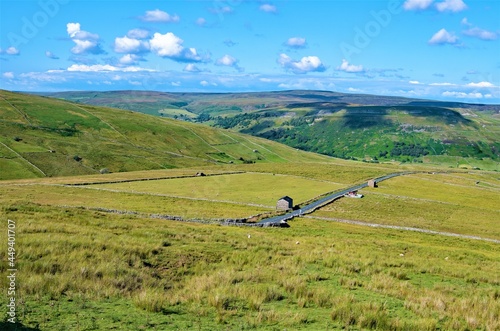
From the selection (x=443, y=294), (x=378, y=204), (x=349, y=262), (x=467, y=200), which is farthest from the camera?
(x=467, y=200)

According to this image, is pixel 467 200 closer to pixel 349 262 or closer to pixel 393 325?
pixel 349 262

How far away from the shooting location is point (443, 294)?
19.2 m

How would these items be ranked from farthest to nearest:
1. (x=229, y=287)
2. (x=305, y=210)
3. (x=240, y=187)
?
(x=240, y=187) < (x=305, y=210) < (x=229, y=287)

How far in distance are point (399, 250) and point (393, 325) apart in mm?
25574

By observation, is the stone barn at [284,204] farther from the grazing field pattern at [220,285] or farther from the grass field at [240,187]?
the grazing field pattern at [220,285]

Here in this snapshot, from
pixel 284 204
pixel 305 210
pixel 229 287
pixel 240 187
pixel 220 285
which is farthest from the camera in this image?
pixel 240 187

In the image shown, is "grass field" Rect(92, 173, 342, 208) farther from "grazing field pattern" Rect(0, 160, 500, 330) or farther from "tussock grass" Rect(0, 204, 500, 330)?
"tussock grass" Rect(0, 204, 500, 330)

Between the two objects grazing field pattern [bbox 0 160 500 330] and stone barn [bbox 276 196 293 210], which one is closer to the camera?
grazing field pattern [bbox 0 160 500 330]

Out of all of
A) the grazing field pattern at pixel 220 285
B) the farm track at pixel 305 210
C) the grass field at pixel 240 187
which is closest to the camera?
the grazing field pattern at pixel 220 285

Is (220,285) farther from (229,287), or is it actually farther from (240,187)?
(240,187)

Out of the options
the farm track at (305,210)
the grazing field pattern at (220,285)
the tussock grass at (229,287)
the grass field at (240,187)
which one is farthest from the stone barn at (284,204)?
the tussock grass at (229,287)

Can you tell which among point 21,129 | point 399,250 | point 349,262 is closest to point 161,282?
point 349,262

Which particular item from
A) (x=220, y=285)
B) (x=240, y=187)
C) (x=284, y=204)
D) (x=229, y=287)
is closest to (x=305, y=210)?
(x=284, y=204)

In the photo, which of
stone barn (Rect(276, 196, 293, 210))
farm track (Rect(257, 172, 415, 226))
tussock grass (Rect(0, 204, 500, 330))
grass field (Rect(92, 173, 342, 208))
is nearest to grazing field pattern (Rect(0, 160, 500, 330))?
tussock grass (Rect(0, 204, 500, 330))
